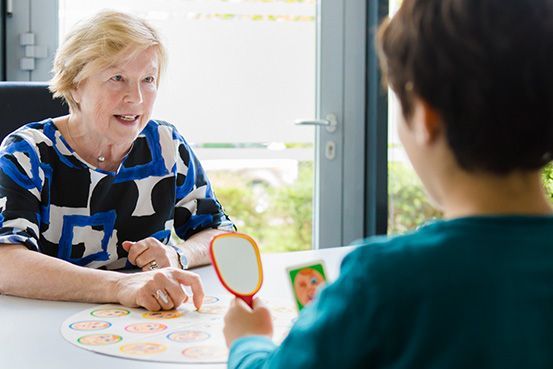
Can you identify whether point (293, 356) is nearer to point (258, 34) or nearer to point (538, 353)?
point (538, 353)

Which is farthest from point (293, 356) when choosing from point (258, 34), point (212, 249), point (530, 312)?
point (258, 34)

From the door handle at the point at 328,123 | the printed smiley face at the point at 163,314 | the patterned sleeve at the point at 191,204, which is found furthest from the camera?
the door handle at the point at 328,123

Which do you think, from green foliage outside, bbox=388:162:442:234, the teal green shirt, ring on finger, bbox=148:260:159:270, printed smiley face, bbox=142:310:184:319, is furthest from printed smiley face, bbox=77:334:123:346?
green foliage outside, bbox=388:162:442:234

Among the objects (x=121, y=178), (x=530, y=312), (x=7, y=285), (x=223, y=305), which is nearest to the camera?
(x=530, y=312)

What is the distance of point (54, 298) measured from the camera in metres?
1.44

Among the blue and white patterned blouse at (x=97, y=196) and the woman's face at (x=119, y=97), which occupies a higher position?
the woman's face at (x=119, y=97)

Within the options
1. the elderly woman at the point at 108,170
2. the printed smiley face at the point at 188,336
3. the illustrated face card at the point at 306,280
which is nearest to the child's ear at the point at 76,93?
the elderly woman at the point at 108,170

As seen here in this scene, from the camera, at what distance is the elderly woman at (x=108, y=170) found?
1688mm

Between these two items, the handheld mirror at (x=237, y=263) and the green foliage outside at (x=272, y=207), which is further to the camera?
the green foliage outside at (x=272, y=207)

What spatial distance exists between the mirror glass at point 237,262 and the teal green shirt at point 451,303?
0.39m

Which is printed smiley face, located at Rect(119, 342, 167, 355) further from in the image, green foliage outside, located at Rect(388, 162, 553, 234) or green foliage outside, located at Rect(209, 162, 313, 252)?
green foliage outside, located at Rect(388, 162, 553, 234)

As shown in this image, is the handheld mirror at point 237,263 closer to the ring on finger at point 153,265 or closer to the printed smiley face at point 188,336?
the printed smiley face at point 188,336

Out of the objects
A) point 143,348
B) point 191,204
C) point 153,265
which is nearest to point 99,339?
point 143,348

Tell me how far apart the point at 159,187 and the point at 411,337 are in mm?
1311
